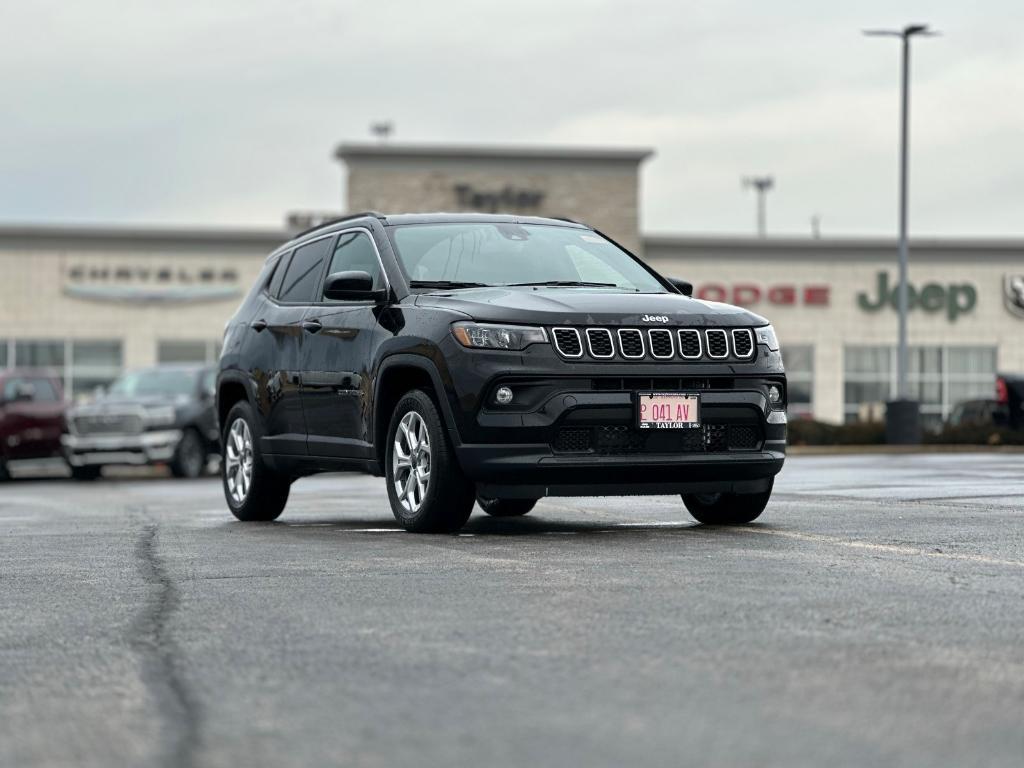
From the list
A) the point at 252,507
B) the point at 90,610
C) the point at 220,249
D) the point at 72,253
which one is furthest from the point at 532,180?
the point at 90,610

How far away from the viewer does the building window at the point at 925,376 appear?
5828 centimetres

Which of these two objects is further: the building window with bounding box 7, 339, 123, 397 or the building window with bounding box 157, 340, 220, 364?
the building window with bounding box 157, 340, 220, 364

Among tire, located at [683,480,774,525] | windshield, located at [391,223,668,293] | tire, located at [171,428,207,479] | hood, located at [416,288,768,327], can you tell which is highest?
windshield, located at [391,223,668,293]

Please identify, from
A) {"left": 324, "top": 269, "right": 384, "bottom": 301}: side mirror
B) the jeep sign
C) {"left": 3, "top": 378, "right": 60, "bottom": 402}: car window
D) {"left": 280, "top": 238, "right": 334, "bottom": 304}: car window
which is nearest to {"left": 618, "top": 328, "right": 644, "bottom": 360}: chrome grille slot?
{"left": 324, "top": 269, "right": 384, "bottom": 301}: side mirror

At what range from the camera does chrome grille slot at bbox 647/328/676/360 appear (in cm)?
976

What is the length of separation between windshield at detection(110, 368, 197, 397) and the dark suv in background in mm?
70

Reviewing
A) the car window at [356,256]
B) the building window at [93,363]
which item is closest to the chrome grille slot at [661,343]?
the car window at [356,256]

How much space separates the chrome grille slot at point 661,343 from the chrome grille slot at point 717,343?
0.24 metres

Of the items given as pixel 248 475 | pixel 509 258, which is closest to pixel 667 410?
pixel 509 258

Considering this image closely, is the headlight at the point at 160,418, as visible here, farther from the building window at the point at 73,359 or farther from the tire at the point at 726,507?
the building window at the point at 73,359

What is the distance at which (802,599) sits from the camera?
6785 millimetres

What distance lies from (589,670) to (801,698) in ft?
2.26

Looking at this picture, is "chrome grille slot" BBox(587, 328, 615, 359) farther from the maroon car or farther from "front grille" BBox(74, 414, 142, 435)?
the maroon car

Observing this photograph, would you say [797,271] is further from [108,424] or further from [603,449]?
[603,449]
